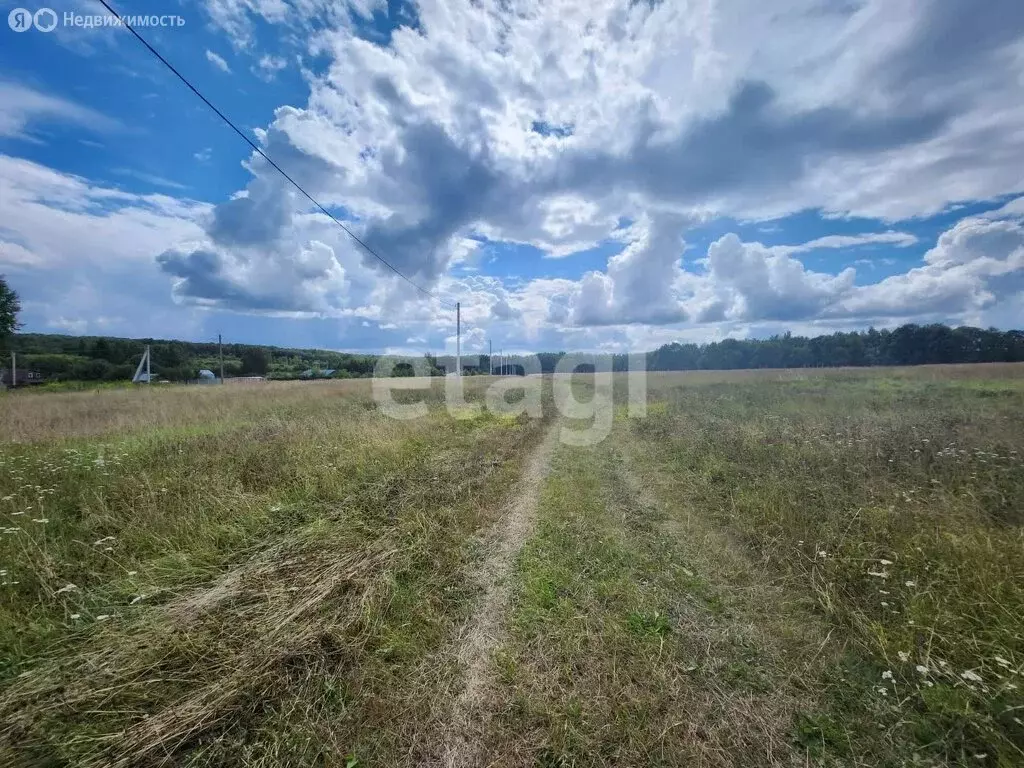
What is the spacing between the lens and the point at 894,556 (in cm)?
409

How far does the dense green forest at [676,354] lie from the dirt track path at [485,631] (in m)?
42.0

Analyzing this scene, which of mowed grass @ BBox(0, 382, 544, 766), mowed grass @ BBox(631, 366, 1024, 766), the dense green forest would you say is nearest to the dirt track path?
mowed grass @ BBox(0, 382, 544, 766)

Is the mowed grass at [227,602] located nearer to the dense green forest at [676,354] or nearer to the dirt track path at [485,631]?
the dirt track path at [485,631]

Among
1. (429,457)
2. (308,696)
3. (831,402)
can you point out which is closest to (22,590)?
(308,696)

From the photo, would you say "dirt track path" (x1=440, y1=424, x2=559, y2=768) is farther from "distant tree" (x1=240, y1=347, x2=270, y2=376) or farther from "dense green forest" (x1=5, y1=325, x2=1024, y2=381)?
"distant tree" (x1=240, y1=347, x2=270, y2=376)

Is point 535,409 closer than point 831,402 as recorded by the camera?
No

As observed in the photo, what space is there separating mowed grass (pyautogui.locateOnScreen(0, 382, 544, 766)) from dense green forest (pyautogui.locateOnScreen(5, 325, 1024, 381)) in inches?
1636

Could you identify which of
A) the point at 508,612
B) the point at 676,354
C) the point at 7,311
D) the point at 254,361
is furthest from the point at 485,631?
the point at 254,361

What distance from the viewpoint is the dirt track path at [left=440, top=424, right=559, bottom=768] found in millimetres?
2572

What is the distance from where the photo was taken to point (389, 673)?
3.08 meters

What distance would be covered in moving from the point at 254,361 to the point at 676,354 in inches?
2956

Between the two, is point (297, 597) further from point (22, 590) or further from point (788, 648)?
point (788, 648)

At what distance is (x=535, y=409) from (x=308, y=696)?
54.5ft

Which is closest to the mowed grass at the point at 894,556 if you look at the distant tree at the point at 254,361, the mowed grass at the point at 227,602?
the mowed grass at the point at 227,602
